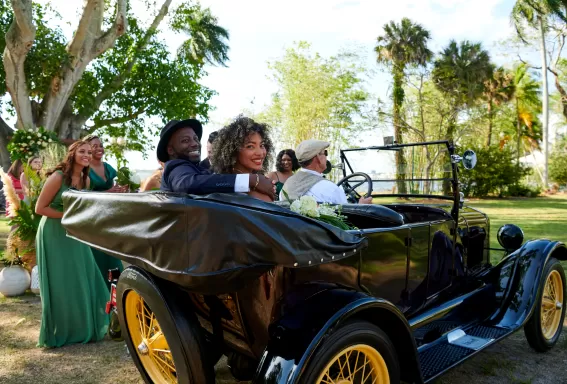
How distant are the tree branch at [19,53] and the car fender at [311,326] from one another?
11.5 metres

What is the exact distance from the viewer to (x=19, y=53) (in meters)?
11.4

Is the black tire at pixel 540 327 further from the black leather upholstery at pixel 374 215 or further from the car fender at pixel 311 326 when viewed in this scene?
the car fender at pixel 311 326

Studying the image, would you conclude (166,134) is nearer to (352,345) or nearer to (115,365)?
(352,345)

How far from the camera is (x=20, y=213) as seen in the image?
5172 mm

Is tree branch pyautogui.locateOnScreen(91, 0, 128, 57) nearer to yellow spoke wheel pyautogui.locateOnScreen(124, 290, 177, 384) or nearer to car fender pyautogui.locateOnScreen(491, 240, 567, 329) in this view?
yellow spoke wheel pyautogui.locateOnScreen(124, 290, 177, 384)

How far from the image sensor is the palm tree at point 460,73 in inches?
1121

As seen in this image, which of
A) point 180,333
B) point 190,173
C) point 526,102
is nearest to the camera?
point 180,333

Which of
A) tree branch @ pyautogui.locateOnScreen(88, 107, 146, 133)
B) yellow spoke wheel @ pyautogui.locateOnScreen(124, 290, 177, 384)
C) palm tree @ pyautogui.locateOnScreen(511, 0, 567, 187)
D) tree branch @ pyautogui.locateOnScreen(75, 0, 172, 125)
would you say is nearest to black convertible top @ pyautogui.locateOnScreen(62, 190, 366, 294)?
yellow spoke wheel @ pyautogui.locateOnScreen(124, 290, 177, 384)

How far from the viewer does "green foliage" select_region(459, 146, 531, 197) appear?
2509cm

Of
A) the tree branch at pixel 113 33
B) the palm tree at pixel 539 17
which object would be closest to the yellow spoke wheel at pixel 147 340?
the tree branch at pixel 113 33

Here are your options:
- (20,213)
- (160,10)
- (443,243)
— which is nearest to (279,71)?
(160,10)

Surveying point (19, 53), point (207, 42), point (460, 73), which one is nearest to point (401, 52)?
point (460, 73)

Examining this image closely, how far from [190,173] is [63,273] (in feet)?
7.25

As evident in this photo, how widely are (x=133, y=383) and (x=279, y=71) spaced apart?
86.9ft
